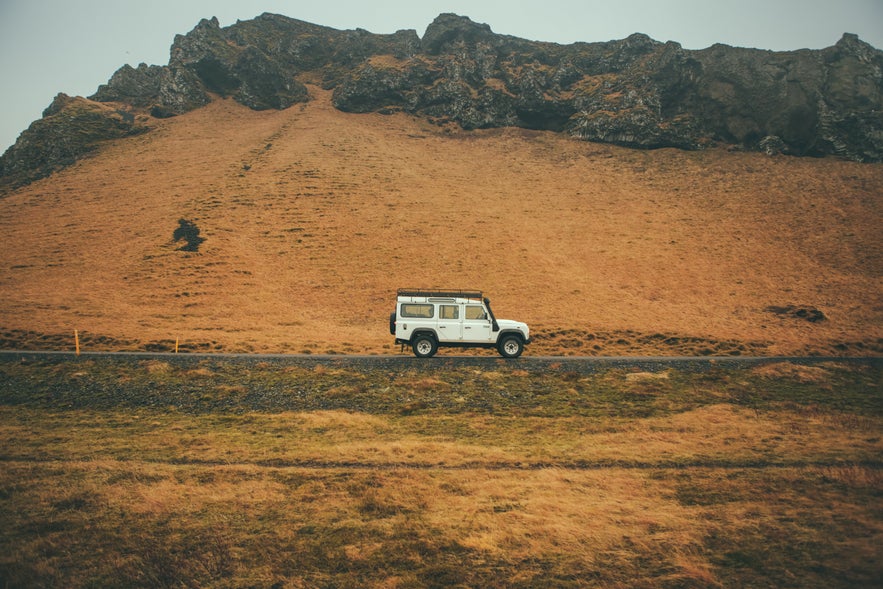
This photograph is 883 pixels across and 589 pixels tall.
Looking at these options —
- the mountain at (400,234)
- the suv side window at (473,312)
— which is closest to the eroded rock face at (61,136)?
the mountain at (400,234)

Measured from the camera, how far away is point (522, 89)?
7775cm

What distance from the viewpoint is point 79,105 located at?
231 ft

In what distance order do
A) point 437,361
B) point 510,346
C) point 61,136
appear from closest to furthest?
point 437,361, point 510,346, point 61,136

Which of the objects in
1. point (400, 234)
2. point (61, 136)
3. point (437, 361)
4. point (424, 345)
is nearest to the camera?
point (437, 361)

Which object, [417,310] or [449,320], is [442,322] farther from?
[417,310]

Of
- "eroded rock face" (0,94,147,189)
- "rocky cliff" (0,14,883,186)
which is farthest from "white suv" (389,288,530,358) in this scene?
"eroded rock face" (0,94,147,189)

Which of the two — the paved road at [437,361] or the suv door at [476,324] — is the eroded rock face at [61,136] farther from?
the suv door at [476,324]

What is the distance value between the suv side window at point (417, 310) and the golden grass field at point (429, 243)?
5224 millimetres

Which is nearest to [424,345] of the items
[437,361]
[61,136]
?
[437,361]

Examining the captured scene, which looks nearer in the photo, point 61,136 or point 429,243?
point 429,243

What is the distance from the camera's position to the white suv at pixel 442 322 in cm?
1930

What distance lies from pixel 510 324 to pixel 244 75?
278ft

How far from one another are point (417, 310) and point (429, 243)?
25357mm

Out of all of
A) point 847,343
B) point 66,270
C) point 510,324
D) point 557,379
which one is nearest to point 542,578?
point 557,379
